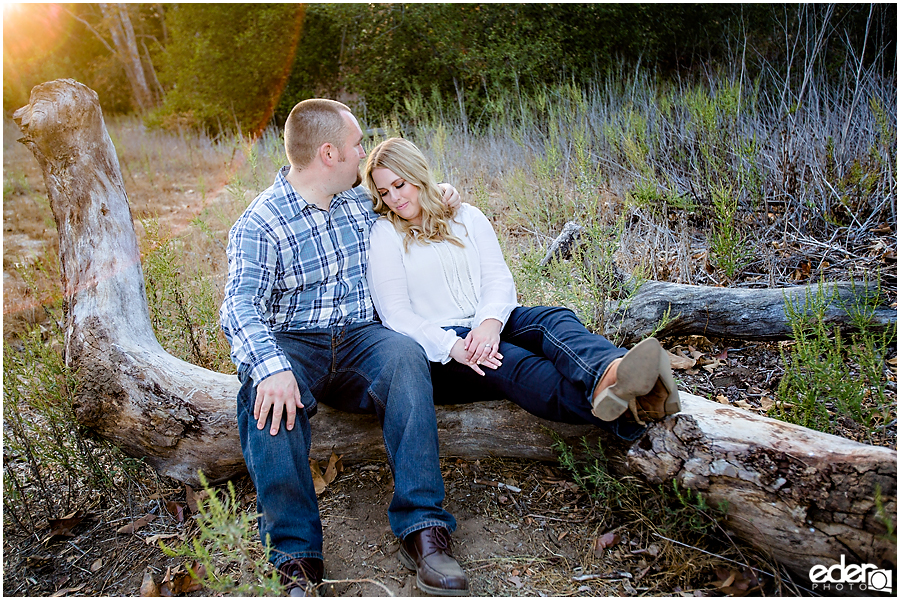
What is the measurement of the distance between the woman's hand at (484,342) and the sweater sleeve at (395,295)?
8 cm

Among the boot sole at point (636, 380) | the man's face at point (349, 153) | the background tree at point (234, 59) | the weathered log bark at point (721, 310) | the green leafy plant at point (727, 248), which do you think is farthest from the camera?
the background tree at point (234, 59)

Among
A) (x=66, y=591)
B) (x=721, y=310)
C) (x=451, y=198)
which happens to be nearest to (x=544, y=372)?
(x=451, y=198)

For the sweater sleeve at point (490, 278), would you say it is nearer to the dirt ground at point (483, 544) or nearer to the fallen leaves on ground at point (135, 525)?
the dirt ground at point (483, 544)

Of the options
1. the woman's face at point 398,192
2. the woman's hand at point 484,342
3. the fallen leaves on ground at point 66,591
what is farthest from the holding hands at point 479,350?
the fallen leaves on ground at point 66,591

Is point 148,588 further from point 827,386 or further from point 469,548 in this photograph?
point 827,386

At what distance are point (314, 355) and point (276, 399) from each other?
389mm

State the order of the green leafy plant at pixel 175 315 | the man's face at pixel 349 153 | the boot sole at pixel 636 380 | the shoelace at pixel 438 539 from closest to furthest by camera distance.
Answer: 1. the boot sole at pixel 636 380
2. the shoelace at pixel 438 539
3. the man's face at pixel 349 153
4. the green leafy plant at pixel 175 315

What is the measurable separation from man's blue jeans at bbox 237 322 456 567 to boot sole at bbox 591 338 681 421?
635 millimetres

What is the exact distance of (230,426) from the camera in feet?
8.28

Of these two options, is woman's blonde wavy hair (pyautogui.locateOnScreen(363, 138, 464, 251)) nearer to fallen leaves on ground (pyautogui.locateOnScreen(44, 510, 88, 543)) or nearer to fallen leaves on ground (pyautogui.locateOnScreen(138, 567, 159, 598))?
fallen leaves on ground (pyautogui.locateOnScreen(138, 567, 159, 598))

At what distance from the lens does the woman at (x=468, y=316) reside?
7.10ft

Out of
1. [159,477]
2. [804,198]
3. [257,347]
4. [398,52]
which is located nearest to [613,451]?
[257,347]

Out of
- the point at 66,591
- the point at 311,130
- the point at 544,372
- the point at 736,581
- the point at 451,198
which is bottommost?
the point at 736,581

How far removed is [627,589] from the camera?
77.9 inches
